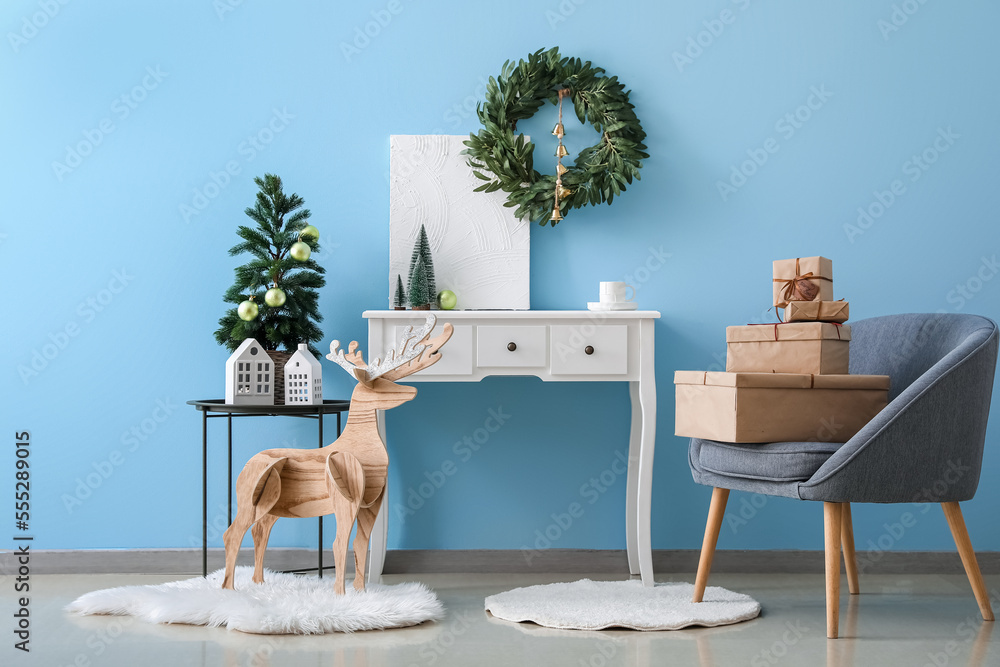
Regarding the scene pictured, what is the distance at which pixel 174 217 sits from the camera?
9.42 ft

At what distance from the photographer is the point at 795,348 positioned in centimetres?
218

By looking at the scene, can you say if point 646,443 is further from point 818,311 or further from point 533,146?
point 533,146

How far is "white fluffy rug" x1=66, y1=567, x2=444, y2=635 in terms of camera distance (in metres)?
2.06

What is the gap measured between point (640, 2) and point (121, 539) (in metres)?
2.71

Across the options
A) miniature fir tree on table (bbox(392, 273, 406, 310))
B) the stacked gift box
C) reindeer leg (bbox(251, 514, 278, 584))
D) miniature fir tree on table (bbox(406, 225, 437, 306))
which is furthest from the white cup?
reindeer leg (bbox(251, 514, 278, 584))

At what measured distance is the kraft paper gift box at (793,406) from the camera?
2.09 metres

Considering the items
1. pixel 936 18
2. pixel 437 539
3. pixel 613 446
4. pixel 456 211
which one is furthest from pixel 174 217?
pixel 936 18

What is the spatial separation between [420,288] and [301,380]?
52 cm

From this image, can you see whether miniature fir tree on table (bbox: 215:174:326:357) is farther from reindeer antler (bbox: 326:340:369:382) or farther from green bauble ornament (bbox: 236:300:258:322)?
reindeer antler (bbox: 326:340:369:382)

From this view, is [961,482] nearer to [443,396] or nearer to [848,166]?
[848,166]

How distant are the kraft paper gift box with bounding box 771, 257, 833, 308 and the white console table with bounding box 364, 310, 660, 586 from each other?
1.38ft

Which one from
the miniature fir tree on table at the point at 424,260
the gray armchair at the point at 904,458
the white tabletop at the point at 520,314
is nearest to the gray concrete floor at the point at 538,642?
the gray armchair at the point at 904,458

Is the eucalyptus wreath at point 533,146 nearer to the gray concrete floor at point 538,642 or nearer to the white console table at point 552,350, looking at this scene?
the white console table at point 552,350

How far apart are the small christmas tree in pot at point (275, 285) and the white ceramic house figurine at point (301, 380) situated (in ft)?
0.26
